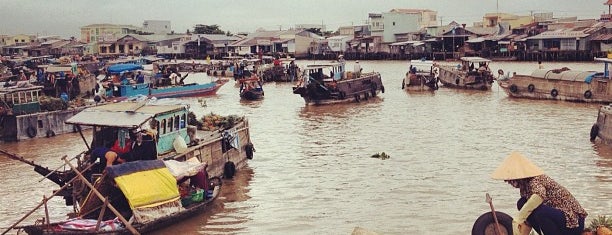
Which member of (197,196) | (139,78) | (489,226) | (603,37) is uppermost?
(603,37)

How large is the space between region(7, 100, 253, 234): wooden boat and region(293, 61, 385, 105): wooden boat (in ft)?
47.9

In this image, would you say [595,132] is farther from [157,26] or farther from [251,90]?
[157,26]

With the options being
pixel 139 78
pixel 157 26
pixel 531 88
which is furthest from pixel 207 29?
pixel 531 88

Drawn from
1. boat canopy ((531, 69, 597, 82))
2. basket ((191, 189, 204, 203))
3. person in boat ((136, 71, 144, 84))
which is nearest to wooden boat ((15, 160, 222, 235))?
basket ((191, 189, 204, 203))

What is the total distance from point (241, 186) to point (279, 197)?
4.26 ft

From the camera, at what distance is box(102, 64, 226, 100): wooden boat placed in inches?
1220

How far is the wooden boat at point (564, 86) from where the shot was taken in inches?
1065

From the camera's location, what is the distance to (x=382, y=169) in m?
15.0

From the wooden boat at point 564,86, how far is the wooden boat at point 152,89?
1559cm

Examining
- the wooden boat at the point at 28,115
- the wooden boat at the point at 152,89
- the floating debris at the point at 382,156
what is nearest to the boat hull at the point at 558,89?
the floating debris at the point at 382,156

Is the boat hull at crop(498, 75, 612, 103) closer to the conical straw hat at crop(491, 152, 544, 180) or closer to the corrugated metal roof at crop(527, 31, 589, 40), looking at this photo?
the conical straw hat at crop(491, 152, 544, 180)

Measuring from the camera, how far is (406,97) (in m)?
33.7

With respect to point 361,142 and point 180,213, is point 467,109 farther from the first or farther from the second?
point 180,213

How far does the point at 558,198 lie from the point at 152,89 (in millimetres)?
28552
